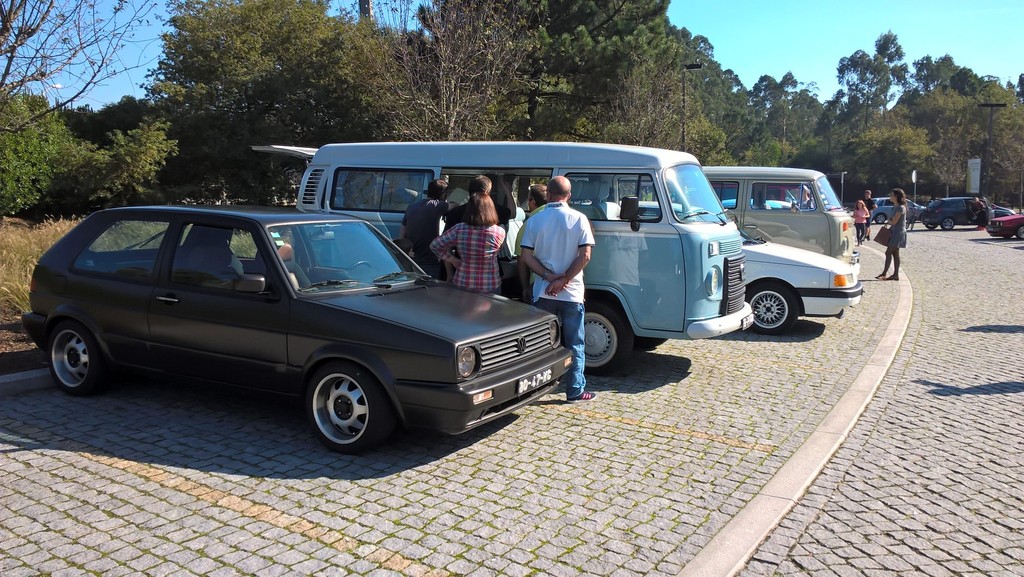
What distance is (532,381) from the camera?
18.7 feet

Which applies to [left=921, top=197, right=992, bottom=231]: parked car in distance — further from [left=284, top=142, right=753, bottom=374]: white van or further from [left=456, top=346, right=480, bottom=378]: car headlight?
[left=456, top=346, right=480, bottom=378]: car headlight

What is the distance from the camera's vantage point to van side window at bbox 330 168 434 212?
885cm

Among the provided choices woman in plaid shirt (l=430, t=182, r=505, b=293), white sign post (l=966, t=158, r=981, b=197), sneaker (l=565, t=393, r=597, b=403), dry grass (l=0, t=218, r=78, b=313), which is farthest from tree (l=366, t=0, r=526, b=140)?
white sign post (l=966, t=158, r=981, b=197)

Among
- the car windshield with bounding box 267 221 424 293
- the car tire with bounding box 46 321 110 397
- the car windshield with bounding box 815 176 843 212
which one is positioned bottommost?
the car tire with bounding box 46 321 110 397

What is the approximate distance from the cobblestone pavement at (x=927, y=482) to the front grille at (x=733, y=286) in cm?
157

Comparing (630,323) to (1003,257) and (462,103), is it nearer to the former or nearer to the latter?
(462,103)

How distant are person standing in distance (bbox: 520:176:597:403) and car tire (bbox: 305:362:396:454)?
73.7 inches

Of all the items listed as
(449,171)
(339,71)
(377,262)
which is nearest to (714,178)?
(449,171)

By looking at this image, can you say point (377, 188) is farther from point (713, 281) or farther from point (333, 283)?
point (713, 281)

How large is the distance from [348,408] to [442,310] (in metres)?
0.95

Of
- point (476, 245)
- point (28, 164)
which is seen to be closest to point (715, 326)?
point (476, 245)

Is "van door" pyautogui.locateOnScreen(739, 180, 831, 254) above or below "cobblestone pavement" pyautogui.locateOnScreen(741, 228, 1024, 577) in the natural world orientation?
above

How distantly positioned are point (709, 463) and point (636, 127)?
78.4ft

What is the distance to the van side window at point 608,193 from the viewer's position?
301 inches
